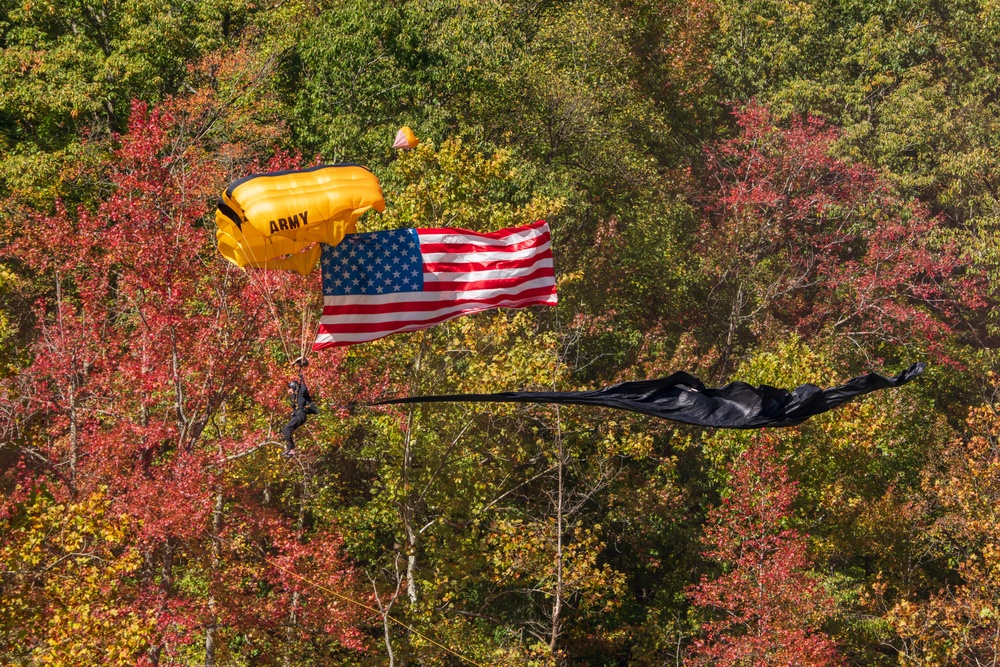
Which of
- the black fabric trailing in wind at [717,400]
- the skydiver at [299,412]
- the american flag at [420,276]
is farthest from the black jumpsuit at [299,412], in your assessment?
the black fabric trailing in wind at [717,400]

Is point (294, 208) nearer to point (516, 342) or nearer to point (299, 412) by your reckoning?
point (299, 412)

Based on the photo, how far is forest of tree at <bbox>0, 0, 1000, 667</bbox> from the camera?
21922 mm

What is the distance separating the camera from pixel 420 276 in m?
14.4

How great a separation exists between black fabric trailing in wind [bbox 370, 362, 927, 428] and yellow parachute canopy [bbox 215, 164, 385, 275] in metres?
3.89

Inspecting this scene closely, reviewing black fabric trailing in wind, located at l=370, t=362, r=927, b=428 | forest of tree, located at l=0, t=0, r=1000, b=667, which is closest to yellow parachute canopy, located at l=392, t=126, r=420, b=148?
forest of tree, located at l=0, t=0, r=1000, b=667

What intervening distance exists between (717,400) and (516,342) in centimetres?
1469

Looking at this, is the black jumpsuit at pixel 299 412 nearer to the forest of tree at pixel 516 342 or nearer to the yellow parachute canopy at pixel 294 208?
the yellow parachute canopy at pixel 294 208

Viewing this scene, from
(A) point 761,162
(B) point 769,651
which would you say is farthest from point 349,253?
(A) point 761,162

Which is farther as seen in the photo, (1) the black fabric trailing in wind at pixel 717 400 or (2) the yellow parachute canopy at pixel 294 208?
(2) the yellow parachute canopy at pixel 294 208

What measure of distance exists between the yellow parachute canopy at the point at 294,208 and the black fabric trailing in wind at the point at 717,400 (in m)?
3.89

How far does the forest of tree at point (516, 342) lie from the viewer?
21922 mm

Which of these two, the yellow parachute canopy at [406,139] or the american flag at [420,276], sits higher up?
the yellow parachute canopy at [406,139]

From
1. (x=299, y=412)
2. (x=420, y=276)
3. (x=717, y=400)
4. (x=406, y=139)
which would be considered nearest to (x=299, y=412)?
(x=299, y=412)

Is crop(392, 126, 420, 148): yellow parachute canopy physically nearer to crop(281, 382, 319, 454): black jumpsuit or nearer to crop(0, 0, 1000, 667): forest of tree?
crop(0, 0, 1000, 667): forest of tree
